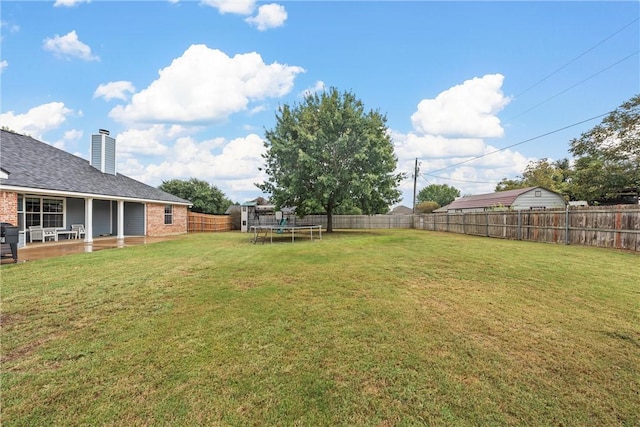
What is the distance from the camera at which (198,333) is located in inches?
129

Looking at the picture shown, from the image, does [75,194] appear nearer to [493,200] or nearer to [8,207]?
[8,207]

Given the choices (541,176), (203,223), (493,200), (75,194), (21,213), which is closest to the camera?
(21,213)

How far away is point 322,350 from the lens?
2904mm

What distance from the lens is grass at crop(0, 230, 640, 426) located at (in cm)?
207

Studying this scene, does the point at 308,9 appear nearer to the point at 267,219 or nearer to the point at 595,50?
the point at 595,50

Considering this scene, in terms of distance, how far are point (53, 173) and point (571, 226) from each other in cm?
2178

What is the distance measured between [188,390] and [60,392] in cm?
97

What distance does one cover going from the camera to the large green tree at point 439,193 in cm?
7150

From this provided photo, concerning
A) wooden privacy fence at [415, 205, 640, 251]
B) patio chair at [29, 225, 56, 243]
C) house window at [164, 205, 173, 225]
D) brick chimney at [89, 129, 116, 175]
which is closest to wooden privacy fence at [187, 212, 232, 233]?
house window at [164, 205, 173, 225]

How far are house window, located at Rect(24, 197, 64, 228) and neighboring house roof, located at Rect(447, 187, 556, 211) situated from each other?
28203mm

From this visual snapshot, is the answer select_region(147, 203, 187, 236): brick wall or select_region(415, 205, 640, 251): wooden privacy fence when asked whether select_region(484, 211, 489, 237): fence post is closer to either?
select_region(415, 205, 640, 251): wooden privacy fence

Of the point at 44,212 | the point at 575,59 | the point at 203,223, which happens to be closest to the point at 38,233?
the point at 44,212

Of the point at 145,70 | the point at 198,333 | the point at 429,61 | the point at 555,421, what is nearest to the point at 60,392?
the point at 198,333

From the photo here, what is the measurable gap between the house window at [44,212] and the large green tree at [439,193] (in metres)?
69.7
